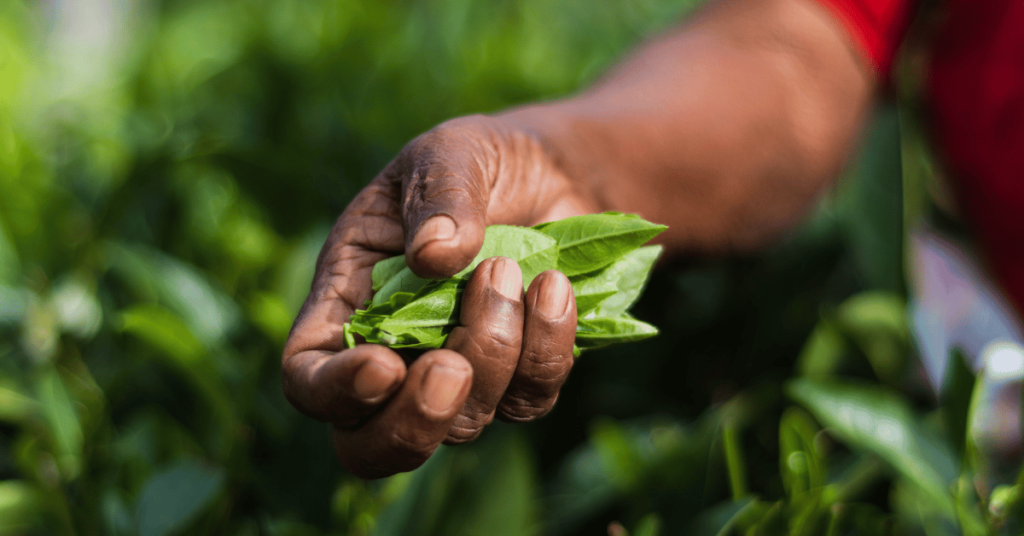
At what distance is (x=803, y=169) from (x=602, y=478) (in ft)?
2.08

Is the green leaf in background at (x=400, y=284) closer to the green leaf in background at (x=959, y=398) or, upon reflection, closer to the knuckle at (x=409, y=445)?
the knuckle at (x=409, y=445)

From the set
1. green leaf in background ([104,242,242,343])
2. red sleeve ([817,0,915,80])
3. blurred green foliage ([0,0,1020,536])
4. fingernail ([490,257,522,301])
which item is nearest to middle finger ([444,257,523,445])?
fingernail ([490,257,522,301])

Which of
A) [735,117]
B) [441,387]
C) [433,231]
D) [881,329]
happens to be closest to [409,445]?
[441,387]

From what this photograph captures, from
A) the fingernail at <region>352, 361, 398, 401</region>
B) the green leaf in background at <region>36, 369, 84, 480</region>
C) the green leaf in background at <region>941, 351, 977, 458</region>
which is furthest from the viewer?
the green leaf in background at <region>36, 369, 84, 480</region>

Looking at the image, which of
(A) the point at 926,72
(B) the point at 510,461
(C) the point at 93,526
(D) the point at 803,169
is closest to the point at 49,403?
(C) the point at 93,526

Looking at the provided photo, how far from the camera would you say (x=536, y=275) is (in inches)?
22.4

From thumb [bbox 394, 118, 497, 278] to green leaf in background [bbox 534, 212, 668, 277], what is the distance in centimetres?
8

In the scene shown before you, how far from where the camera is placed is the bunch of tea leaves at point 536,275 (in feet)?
1.76

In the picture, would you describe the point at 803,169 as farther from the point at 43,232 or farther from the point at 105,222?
the point at 43,232

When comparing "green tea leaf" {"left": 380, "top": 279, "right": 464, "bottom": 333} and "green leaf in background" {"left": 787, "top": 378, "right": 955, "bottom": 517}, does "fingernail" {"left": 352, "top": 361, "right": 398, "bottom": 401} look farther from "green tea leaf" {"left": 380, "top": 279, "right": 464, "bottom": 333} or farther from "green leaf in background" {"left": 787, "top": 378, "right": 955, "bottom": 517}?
"green leaf in background" {"left": 787, "top": 378, "right": 955, "bottom": 517}

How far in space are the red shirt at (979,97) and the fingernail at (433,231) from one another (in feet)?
3.02

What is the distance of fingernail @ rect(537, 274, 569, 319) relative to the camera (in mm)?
524

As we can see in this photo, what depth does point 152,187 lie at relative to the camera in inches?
42.2

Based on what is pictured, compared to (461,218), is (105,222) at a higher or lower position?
lower
